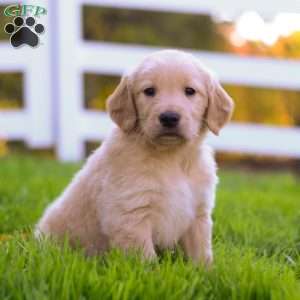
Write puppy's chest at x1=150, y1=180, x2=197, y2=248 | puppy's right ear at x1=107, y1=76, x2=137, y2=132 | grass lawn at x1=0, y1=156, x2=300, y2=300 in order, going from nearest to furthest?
grass lawn at x1=0, y1=156, x2=300, y2=300, puppy's chest at x1=150, y1=180, x2=197, y2=248, puppy's right ear at x1=107, y1=76, x2=137, y2=132

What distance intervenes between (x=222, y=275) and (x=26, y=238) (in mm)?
1047

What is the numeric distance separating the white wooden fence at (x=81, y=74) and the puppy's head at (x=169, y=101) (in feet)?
15.1

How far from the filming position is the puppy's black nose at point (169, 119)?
2.83 m

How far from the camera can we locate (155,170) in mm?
2947

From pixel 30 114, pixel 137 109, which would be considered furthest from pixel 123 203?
pixel 30 114

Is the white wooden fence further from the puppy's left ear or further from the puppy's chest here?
the puppy's chest

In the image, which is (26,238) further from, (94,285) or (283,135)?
(283,135)

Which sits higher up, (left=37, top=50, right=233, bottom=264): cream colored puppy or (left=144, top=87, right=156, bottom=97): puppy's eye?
(left=144, top=87, right=156, bottom=97): puppy's eye

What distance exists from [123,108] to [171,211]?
54 centimetres

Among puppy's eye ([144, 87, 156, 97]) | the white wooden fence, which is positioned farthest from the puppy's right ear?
the white wooden fence

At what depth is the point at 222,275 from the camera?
254cm

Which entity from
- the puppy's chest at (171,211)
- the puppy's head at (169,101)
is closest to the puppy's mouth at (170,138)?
the puppy's head at (169,101)

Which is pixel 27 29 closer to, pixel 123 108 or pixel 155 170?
pixel 123 108

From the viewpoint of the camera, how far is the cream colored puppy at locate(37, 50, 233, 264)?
2.87m
